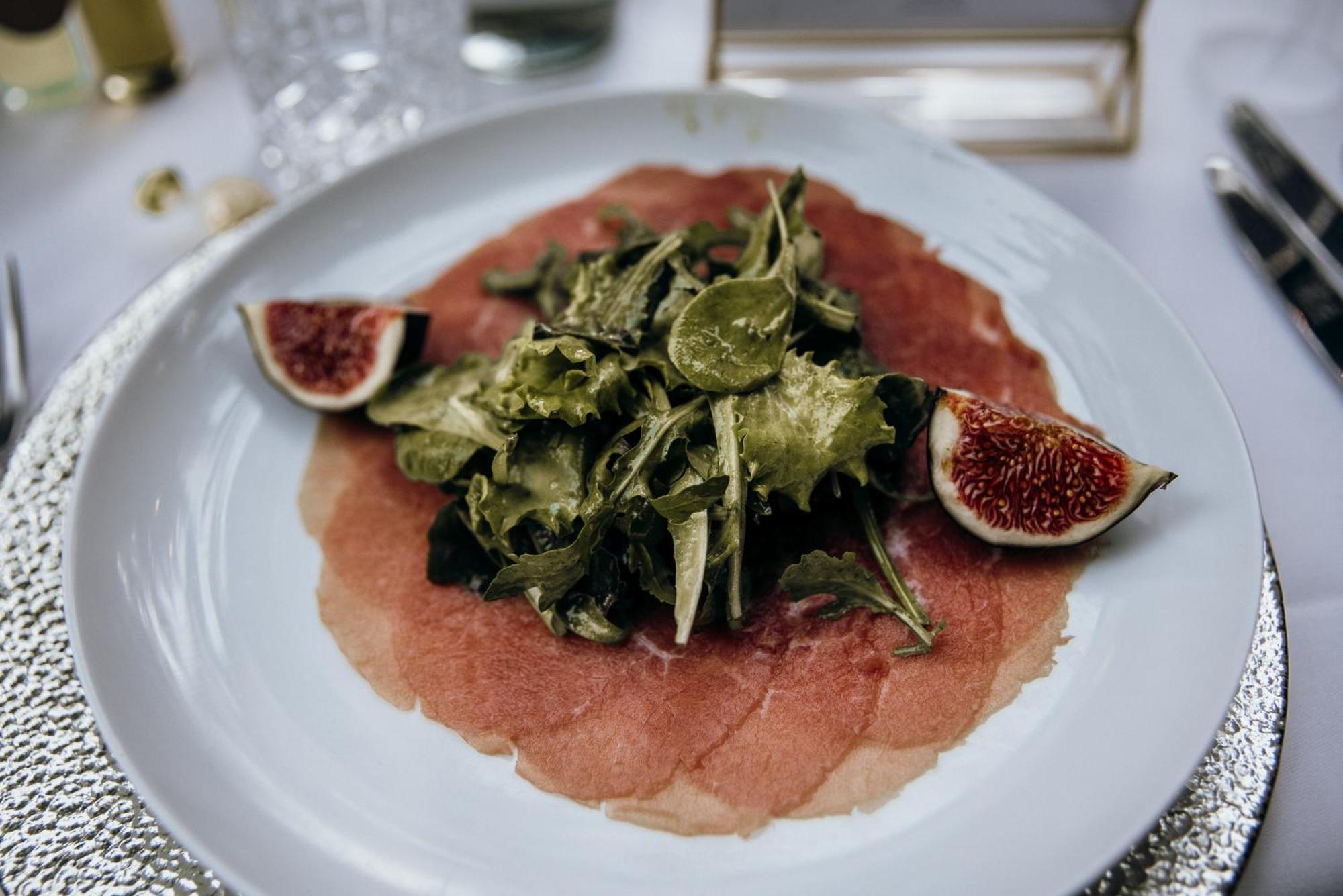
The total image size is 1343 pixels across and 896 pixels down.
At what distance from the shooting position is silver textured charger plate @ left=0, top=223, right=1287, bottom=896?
1.28 m

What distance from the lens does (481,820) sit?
4.34 feet

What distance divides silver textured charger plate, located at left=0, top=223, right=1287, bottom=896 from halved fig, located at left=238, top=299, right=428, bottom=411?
46 cm

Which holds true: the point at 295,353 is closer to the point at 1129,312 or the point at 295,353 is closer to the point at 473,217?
the point at 473,217

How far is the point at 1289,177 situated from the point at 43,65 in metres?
3.23

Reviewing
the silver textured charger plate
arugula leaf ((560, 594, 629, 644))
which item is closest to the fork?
the silver textured charger plate

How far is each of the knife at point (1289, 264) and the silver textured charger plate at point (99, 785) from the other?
672mm

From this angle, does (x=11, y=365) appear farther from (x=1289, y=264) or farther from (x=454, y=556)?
(x=1289, y=264)

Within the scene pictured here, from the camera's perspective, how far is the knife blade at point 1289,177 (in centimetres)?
208

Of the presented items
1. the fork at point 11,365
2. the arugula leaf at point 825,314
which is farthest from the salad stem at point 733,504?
the fork at point 11,365

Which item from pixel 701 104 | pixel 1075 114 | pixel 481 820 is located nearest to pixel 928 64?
pixel 1075 114

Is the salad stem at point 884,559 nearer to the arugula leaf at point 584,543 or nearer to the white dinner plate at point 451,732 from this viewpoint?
the white dinner plate at point 451,732

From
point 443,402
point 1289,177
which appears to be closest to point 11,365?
point 443,402

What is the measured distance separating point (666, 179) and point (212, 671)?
4.49 ft

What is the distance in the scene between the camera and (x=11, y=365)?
2.12 metres
